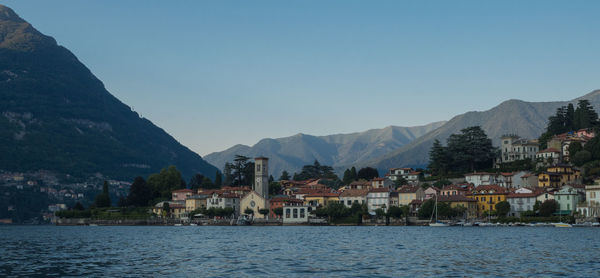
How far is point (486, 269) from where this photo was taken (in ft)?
125

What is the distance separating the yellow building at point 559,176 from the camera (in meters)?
125

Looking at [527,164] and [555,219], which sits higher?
[527,164]

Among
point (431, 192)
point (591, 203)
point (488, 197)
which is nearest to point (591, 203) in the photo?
point (591, 203)

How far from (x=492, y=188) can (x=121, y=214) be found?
87.5 metres

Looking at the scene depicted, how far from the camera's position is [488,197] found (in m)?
124

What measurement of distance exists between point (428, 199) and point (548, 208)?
2283 cm

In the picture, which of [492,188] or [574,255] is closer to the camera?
[574,255]

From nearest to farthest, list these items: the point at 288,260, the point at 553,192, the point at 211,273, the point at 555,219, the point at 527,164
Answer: the point at 211,273, the point at 288,260, the point at 555,219, the point at 553,192, the point at 527,164

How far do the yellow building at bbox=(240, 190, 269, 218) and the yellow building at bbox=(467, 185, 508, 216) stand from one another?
47.0 metres

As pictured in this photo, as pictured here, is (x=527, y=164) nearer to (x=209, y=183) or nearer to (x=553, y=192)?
(x=553, y=192)

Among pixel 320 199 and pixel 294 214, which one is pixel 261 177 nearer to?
pixel 294 214

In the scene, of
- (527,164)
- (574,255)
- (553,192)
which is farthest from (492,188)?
(574,255)

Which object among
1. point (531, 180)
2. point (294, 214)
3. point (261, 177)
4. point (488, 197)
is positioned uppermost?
point (261, 177)

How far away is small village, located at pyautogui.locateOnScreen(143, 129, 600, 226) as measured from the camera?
114750mm
